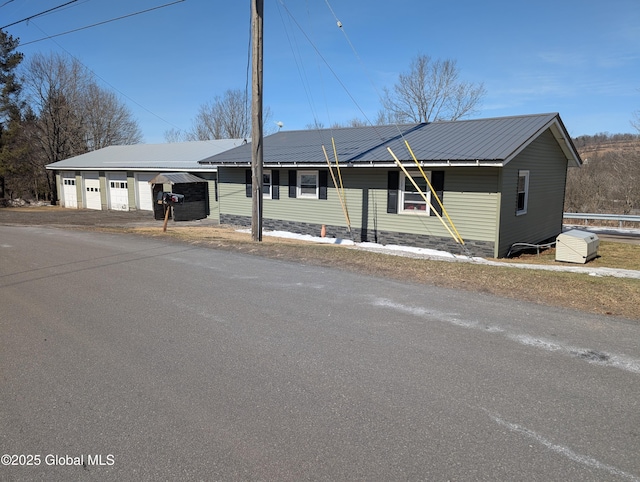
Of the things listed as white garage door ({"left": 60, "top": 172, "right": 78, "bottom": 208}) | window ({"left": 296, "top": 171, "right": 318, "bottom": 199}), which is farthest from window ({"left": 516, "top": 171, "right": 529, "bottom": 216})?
white garage door ({"left": 60, "top": 172, "right": 78, "bottom": 208})

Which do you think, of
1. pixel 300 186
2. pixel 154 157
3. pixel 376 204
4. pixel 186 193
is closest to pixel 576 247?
pixel 376 204

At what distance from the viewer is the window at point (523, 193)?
43.6 ft

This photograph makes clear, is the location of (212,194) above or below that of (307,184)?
below

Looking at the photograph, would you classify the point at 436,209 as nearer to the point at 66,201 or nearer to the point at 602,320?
the point at 602,320

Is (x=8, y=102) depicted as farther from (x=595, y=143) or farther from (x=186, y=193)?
(x=595, y=143)

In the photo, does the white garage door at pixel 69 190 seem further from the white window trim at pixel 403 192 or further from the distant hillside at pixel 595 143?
the distant hillside at pixel 595 143

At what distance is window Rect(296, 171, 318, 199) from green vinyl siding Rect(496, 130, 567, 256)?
6517 millimetres

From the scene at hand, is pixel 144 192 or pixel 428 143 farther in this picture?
pixel 144 192

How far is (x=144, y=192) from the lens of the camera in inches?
1027

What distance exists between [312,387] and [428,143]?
11.4 meters

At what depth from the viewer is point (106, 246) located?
1177cm

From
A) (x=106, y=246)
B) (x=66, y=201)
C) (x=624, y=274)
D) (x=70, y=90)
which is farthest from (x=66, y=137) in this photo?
(x=624, y=274)

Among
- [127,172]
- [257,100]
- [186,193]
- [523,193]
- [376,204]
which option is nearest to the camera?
[257,100]

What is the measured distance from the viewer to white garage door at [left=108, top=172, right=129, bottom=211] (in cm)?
2725
